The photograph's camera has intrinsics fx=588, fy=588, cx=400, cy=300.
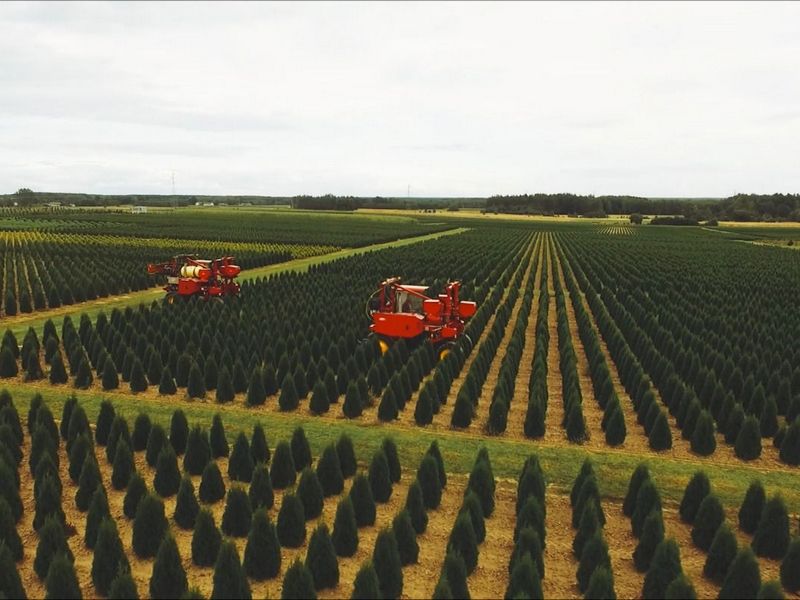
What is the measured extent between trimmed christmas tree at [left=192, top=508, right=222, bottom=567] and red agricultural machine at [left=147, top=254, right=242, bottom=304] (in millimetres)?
18397

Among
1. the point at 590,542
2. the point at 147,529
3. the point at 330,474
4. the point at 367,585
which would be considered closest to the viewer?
the point at 367,585

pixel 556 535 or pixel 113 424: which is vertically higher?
pixel 113 424

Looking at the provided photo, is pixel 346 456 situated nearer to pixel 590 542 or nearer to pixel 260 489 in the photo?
pixel 260 489

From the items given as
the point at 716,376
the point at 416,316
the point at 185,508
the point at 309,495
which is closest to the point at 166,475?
the point at 185,508

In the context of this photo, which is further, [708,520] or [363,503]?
[363,503]

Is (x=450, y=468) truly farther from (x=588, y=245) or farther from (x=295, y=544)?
(x=588, y=245)

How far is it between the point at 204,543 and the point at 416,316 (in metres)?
11.1

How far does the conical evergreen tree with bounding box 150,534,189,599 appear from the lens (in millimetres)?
6848

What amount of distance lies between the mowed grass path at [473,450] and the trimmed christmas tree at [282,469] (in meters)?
1.52

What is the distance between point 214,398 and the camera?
49.1ft

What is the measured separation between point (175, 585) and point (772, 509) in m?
7.89

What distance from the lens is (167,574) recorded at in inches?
270

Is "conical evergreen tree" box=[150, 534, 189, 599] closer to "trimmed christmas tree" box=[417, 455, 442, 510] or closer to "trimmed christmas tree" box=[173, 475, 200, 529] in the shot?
"trimmed christmas tree" box=[173, 475, 200, 529]

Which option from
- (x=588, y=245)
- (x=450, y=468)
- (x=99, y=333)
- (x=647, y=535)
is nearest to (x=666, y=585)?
(x=647, y=535)
